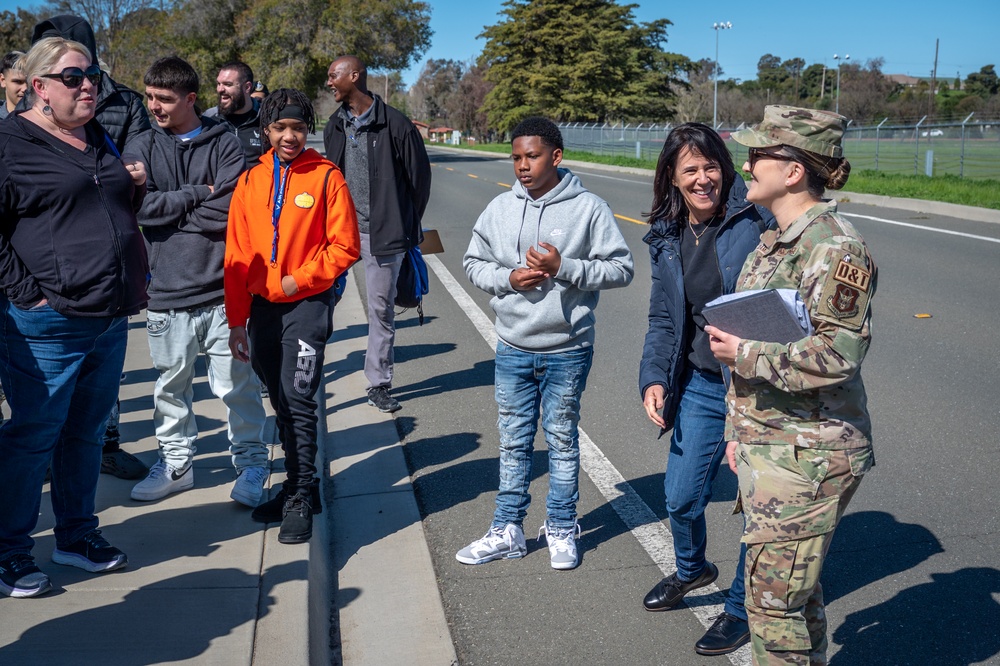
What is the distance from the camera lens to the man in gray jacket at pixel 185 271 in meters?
4.64

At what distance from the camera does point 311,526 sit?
4379 mm

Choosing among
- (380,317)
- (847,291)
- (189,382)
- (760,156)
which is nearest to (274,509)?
(189,382)

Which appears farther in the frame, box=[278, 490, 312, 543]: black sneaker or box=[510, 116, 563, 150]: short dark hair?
box=[278, 490, 312, 543]: black sneaker

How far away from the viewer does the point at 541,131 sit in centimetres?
400

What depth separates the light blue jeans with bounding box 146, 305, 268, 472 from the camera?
4770mm

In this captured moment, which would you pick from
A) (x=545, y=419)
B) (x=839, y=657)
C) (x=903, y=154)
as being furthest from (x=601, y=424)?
(x=903, y=154)

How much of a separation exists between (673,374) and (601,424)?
2625 millimetres

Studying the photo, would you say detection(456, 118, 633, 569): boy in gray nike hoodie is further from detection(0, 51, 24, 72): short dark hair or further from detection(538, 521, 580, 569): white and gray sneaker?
detection(0, 51, 24, 72): short dark hair

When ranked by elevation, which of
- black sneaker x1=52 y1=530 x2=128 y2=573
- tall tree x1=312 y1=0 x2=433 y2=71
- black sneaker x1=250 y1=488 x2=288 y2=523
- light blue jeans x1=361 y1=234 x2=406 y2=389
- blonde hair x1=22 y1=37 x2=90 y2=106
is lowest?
black sneaker x1=250 y1=488 x2=288 y2=523

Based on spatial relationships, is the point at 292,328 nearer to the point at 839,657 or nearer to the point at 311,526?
the point at 311,526

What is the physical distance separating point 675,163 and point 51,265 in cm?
234

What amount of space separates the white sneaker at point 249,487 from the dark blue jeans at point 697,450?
2.09m

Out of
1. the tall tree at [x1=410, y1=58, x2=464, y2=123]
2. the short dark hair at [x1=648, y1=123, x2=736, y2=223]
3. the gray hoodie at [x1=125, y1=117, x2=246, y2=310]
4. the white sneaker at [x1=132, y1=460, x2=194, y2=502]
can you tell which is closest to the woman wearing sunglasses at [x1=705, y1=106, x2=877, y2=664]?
the short dark hair at [x1=648, y1=123, x2=736, y2=223]

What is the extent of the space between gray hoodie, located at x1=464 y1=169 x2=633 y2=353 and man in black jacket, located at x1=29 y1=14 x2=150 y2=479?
6.70 ft
